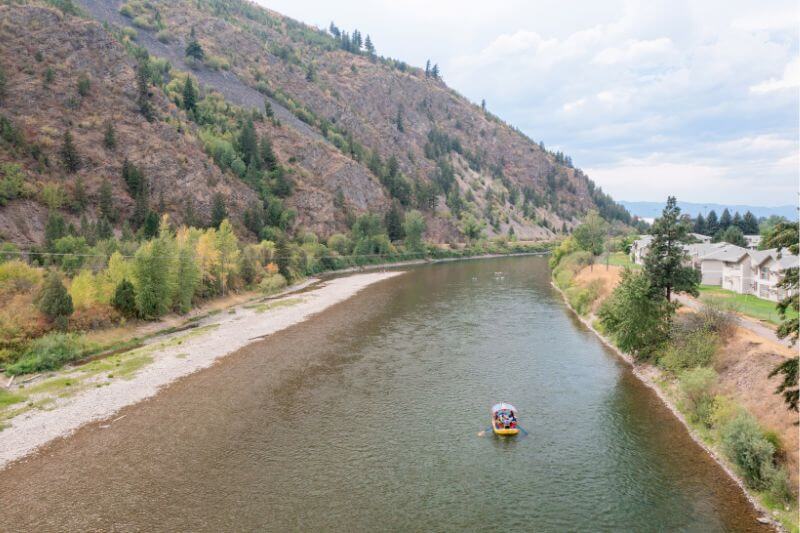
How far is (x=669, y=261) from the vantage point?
142ft

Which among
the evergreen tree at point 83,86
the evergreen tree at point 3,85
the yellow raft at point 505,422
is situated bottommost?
the yellow raft at point 505,422

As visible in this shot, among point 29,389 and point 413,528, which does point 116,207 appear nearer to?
point 29,389

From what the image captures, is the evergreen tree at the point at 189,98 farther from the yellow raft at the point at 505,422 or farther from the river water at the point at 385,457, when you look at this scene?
the yellow raft at the point at 505,422

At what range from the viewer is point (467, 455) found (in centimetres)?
2830

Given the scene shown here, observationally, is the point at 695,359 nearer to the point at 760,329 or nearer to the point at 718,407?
the point at 718,407

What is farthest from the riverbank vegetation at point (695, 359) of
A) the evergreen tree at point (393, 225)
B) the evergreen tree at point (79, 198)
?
the evergreen tree at point (393, 225)

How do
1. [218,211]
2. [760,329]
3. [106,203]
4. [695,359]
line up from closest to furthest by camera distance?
[695,359] → [760,329] → [106,203] → [218,211]

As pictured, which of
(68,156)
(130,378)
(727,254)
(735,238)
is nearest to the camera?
(130,378)

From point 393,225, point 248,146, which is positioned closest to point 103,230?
point 248,146

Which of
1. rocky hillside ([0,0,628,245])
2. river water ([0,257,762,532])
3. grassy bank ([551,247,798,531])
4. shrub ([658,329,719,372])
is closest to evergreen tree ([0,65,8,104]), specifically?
rocky hillside ([0,0,628,245])

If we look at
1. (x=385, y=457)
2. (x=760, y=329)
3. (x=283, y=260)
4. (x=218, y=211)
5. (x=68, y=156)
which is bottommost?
(x=385, y=457)

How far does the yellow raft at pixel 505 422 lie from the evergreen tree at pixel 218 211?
302 feet

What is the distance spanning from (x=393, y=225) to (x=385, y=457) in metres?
133

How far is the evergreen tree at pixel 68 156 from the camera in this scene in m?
91.0
